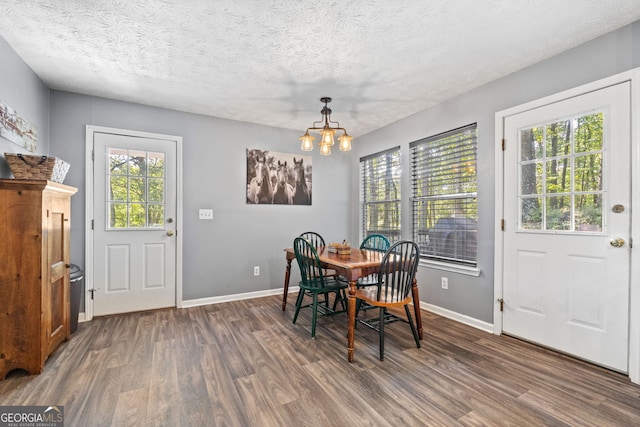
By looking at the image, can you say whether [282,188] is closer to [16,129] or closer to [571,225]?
[16,129]

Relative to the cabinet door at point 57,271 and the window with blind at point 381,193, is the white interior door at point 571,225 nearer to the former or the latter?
the window with blind at point 381,193

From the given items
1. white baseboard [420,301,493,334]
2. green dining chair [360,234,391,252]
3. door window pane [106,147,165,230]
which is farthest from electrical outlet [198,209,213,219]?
white baseboard [420,301,493,334]

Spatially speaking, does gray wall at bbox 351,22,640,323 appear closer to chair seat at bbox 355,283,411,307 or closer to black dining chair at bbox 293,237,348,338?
chair seat at bbox 355,283,411,307

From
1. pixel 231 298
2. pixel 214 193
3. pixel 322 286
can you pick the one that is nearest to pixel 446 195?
pixel 322 286

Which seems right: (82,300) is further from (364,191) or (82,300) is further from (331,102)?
(364,191)

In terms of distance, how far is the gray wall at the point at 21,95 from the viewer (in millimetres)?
2143

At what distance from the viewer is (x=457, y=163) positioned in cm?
316

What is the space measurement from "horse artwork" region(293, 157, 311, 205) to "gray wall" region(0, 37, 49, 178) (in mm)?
2734

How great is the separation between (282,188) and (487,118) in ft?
8.62

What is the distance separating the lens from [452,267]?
10.3ft

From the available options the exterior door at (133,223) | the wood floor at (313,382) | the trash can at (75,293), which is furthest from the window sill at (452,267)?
Answer: the trash can at (75,293)

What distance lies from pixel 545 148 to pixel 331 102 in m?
2.09

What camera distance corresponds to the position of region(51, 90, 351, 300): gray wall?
3.03 metres

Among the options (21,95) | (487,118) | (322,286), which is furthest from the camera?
(487,118)
